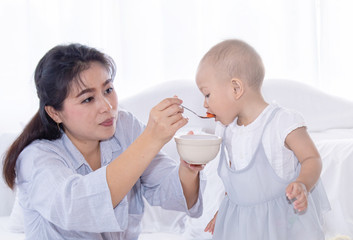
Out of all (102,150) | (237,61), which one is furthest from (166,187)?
(237,61)

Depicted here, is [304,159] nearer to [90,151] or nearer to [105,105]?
[105,105]

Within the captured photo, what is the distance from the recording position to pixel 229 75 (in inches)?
52.4

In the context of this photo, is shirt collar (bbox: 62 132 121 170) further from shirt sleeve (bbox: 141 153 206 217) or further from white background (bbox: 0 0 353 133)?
white background (bbox: 0 0 353 133)

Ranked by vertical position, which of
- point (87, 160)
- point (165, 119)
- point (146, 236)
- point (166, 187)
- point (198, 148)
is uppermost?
point (165, 119)

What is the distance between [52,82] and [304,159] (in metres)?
0.83

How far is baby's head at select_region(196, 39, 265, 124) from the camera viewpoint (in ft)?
4.37

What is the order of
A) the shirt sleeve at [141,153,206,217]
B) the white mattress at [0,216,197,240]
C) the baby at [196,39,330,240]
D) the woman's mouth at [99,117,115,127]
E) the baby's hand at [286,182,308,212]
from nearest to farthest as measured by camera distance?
the baby's hand at [286,182,308,212] < the baby at [196,39,330,240] < the woman's mouth at [99,117,115,127] < the shirt sleeve at [141,153,206,217] < the white mattress at [0,216,197,240]

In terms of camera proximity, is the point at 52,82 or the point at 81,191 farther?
the point at 52,82

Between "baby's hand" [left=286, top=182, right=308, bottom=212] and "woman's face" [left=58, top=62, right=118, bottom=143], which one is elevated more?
"woman's face" [left=58, top=62, right=118, bottom=143]

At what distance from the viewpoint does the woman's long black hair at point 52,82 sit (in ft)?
4.47

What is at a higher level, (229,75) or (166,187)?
(229,75)

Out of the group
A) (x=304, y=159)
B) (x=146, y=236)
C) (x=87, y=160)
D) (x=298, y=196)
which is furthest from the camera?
(x=146, y=236)

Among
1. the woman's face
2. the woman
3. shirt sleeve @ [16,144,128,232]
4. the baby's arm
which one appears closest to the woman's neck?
the woman

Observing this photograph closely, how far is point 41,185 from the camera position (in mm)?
1240
